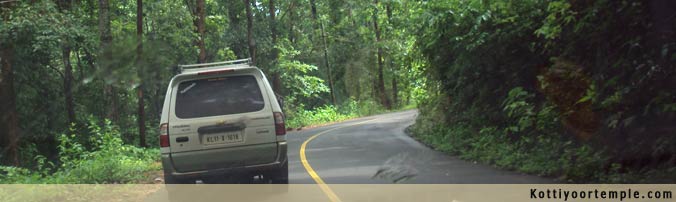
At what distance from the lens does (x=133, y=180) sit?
11.3 metres

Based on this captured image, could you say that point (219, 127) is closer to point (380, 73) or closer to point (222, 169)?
point (222, 169)

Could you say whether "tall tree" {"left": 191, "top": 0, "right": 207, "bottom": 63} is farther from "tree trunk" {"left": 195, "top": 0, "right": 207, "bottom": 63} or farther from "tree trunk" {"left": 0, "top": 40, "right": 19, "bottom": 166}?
"tree trunk" {"left": 0, "top": 40, "right": 19, "bottom": 166}

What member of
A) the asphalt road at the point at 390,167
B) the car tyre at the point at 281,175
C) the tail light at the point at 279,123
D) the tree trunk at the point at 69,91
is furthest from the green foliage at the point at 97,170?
the tree trunk at the point at 69,91

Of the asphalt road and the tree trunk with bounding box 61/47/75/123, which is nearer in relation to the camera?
the asphalt road

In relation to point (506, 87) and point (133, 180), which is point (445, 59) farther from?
point (133, 180)

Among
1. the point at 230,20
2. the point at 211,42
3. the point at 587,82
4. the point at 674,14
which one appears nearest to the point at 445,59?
the point at 587,82

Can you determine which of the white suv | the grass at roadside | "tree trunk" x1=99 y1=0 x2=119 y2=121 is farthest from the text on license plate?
"tree trunk" x1=99 y1=0 x2=119 y2=121

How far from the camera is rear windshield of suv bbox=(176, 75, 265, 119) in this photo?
831 centimetres

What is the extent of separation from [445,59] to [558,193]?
9314 mm

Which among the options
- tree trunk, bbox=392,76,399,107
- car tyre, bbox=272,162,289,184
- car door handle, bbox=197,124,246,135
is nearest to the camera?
car door handle, bbox=197,124,246,135

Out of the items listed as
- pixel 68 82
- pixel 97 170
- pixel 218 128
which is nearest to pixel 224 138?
pixel 218 128

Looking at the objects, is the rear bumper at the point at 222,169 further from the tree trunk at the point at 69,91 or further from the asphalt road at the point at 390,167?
the tree trunk at the point at 69,91

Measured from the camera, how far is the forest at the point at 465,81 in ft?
27.2

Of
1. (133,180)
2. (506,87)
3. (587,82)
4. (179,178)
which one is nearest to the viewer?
(179,178)
